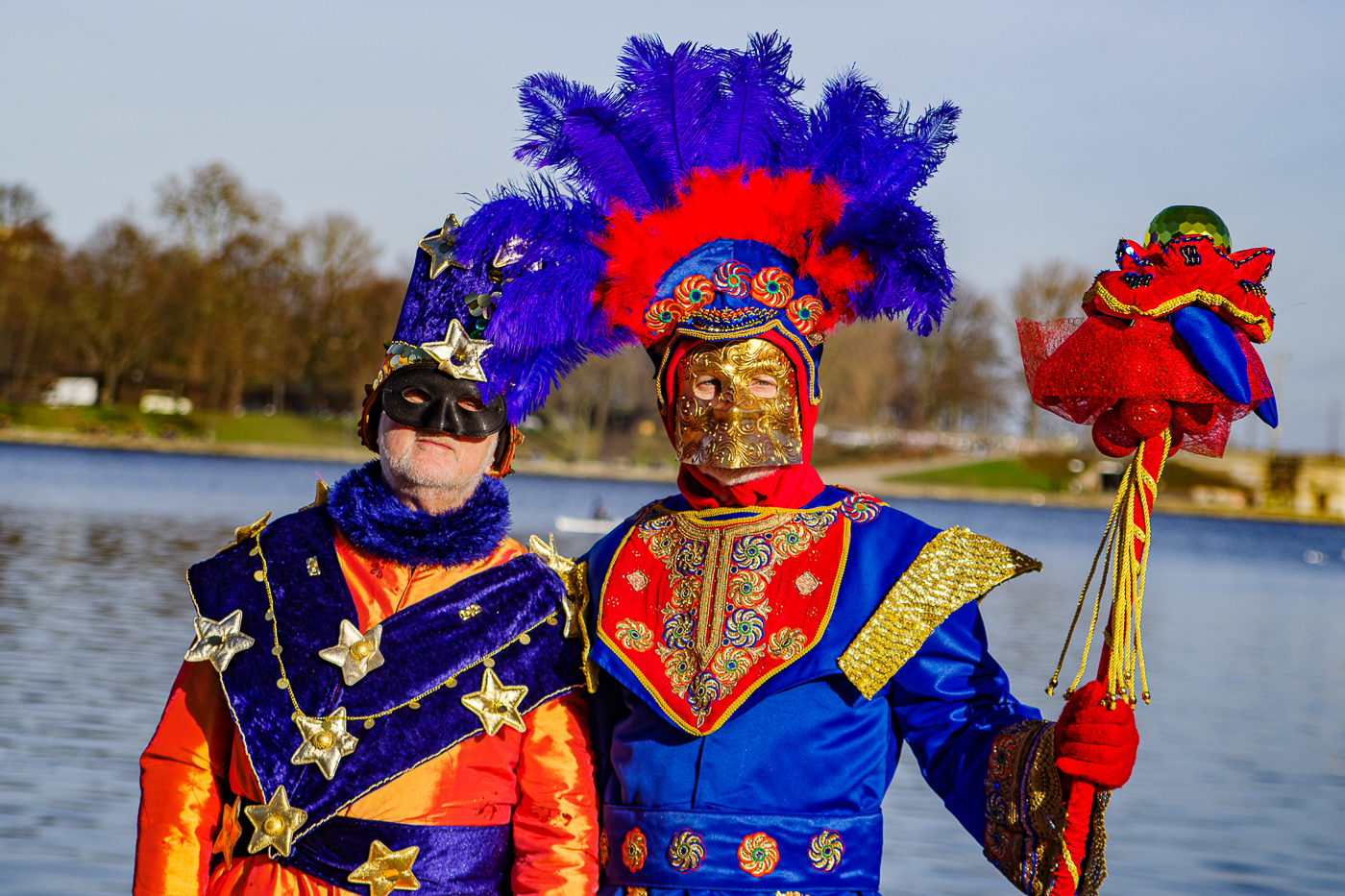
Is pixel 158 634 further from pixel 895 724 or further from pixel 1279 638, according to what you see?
pixel 1279 638

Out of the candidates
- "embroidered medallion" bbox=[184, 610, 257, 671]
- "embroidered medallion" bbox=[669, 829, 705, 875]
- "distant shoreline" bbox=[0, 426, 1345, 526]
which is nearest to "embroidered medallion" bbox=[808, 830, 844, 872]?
"embroidered medallion" bbox=[669, 829, 705, 875]

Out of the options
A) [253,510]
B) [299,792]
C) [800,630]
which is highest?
[800,630]

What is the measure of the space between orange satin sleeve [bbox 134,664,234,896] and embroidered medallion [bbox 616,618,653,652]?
0.89 m

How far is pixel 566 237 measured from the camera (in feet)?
11.3

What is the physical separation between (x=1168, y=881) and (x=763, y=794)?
6.43 m

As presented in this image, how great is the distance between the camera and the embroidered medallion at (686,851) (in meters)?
2.98

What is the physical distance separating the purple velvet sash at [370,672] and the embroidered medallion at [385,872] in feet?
0.42

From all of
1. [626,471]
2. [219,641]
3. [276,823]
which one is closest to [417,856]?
[276,823]

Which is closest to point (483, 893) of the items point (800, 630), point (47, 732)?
point (800, 630)

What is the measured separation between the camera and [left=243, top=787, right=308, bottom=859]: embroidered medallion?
296 centimetres

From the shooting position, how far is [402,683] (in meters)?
3.11

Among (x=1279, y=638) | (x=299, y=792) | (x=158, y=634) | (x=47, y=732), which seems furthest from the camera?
(x=1279, y=638)

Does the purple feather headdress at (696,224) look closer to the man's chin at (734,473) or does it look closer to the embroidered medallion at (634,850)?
the man's chin at (734,473)

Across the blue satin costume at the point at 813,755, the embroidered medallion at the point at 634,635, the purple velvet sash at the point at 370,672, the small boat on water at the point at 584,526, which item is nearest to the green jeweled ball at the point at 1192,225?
the blue satin costume at the point at 813,755
